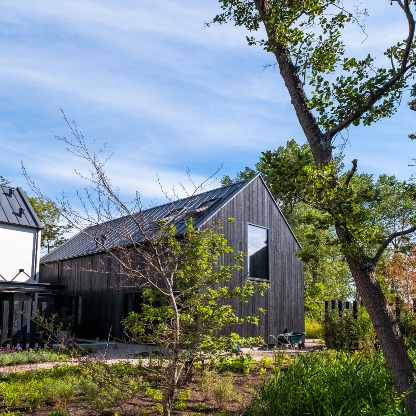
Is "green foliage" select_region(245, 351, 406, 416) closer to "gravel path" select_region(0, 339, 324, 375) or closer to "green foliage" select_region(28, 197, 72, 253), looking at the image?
"gravel path" select_region(0, 339, 324, 375)

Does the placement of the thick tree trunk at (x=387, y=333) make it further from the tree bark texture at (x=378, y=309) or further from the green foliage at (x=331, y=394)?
the green foliage at (x=331, y=394)

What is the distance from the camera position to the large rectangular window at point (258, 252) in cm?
1614

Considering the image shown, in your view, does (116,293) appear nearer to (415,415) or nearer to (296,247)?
(296,247)

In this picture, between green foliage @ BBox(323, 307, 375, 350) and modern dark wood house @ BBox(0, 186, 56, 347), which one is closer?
green foliage @ BBox(323, 307, 375, 350)

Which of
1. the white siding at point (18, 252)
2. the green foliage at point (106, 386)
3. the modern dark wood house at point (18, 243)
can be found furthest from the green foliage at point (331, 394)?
the white siding at point (18, 252)

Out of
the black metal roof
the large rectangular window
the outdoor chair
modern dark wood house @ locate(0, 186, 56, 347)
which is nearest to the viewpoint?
the black metal roof

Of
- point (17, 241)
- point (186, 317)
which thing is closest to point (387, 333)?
point (186, 317)

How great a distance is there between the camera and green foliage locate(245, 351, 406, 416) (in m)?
4.77

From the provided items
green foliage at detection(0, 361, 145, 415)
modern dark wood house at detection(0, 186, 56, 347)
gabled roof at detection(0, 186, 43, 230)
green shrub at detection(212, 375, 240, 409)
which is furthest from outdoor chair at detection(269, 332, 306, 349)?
gabled roof at detection(0, 186, 43, 230)

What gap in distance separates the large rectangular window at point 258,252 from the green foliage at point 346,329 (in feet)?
13.7

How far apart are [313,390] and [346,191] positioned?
2.20 metres

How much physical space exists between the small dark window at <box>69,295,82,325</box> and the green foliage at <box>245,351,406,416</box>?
15.0 meters

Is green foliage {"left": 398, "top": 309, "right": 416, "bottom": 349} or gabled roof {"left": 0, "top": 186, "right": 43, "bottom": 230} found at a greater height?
gabled roof {"left": 0, "top": 186, "right": 43, "bottom": 230}

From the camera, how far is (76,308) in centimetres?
2000
